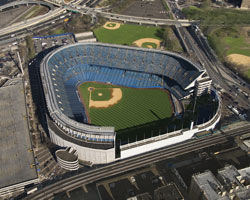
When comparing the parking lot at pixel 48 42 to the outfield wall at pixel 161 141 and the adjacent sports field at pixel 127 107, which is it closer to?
the adjacent sports field at pixel 127 107

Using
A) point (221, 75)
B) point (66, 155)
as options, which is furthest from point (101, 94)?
point (221, 75)

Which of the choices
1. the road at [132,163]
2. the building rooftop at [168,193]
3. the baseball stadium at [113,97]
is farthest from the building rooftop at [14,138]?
the building rooftop at [168,193]

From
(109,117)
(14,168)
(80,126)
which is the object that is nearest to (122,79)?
(109,117)

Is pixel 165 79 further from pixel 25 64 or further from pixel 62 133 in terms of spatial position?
pixel 25 64

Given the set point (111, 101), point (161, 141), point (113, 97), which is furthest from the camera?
point (113, 97)

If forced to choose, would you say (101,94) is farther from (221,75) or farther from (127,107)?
(221,75)
